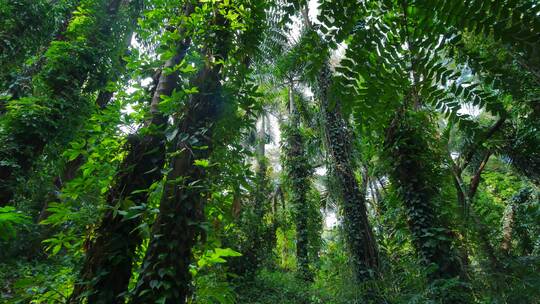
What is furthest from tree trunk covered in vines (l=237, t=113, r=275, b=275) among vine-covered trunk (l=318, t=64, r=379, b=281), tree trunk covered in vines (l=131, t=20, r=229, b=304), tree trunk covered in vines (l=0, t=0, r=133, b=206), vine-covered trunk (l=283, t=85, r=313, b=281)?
tree trunk covered in vines (l=131, t=20, r=229, b=304)

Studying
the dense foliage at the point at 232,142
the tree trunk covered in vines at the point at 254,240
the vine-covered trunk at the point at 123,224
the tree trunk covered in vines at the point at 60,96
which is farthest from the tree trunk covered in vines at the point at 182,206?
the tree trunk covered in vines at the point at 254,240

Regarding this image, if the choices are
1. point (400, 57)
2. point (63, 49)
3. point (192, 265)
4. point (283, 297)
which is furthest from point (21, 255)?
point (400, 57)

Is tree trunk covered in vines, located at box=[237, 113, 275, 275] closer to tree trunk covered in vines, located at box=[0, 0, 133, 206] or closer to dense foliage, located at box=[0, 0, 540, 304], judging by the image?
dense foliage, located at box=[0, 0, 540, 304]

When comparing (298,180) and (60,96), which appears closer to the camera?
(60,96)

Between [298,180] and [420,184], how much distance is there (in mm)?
6651

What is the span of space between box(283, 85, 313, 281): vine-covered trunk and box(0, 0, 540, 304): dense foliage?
164cm

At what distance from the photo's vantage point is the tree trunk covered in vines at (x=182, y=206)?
1.55m

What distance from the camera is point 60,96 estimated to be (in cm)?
→ 534

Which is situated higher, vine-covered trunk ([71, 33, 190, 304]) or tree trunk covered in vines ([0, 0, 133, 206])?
tree trunk covered in vines ([0, 0, 133, 206])

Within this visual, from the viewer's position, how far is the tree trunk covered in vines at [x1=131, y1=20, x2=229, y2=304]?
1548 millimetres

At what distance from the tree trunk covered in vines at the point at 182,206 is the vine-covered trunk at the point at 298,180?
28.9 feet

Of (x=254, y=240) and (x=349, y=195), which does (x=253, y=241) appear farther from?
(x=349, y=195)

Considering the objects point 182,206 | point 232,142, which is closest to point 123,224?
point 182,206

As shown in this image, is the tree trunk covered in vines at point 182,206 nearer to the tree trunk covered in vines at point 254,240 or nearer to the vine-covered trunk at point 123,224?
the vine-covered trunk at point 123,224
